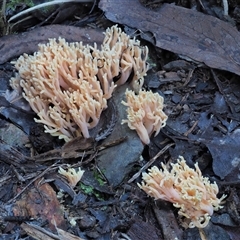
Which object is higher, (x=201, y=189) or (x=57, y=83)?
(x=57, y=83)

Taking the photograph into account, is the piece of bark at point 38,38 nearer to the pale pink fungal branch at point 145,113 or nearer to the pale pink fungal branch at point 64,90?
the pale pink fungal branch at point 64,90

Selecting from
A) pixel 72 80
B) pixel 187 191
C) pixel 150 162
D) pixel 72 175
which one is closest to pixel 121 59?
pixel 72 80

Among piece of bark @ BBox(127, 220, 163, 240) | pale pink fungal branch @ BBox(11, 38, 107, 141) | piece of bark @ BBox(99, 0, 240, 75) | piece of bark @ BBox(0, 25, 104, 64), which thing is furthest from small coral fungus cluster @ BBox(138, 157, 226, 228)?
piece of bark @ BBox(0, 25, 104, 64)

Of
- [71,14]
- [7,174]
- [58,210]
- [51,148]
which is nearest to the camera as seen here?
[58,210]

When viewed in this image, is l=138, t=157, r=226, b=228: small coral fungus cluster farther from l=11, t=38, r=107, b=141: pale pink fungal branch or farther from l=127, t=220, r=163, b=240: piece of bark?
l=11, t=38, r=107, b=141: pale pink fungal branch

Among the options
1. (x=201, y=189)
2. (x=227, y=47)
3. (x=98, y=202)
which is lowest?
(x=98, y=202)

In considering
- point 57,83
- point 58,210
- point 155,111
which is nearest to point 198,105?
point 155,111

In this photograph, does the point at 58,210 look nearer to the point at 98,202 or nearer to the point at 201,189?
the point at 98,202
